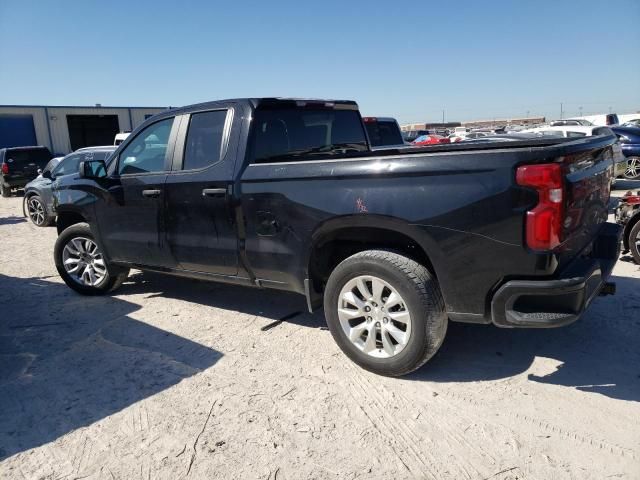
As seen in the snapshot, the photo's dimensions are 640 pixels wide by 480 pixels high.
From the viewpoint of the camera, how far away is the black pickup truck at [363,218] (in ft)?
9.04

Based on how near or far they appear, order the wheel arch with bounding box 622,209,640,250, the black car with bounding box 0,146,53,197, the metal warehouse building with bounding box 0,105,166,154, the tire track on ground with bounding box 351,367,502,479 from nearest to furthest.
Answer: the tire track on ground with bounding box 351,367,502,479
the wheel arch with bounding box 622,209,640,250
the black car with bounding box 0,146,53,197
the metal warehouse building with bounding box 0,105,166,154

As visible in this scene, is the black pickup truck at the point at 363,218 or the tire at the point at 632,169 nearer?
the black pickup truck at the point at 363,218

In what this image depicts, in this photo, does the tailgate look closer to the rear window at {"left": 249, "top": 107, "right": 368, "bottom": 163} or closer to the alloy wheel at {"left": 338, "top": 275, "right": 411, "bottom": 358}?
the alloy wheel at {"left": 338, "top": 275, "right": 411, "bottom": 358}

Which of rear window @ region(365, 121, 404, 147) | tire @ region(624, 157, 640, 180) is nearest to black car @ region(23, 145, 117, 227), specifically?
rear window @ region(365, 121, 404, 147)

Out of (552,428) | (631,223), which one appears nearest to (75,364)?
(552,428)

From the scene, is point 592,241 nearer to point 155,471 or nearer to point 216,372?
point 216,372

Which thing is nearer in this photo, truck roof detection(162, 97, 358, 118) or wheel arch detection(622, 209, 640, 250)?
truck roof detection(162, 97, 358, 118)

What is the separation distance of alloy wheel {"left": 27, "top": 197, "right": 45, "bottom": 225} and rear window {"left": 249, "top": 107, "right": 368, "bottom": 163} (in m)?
8.88

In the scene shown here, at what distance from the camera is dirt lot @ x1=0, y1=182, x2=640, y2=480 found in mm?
2580

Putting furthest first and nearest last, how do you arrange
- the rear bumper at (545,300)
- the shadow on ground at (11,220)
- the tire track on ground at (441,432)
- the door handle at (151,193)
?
the shadow on ground at (11,220) < the door handle at (151,193) < the rear bumper at (545,300) < the tire track on ground at (441,432)

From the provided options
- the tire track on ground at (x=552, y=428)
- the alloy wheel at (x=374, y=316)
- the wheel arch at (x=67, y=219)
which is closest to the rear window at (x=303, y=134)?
the alloy wheel at (x=374, y=316)

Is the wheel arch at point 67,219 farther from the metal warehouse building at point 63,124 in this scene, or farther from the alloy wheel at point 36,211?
the metal warehouse building at point 63,124

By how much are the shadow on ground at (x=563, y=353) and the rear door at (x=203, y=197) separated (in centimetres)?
187

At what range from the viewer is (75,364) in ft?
12.6
